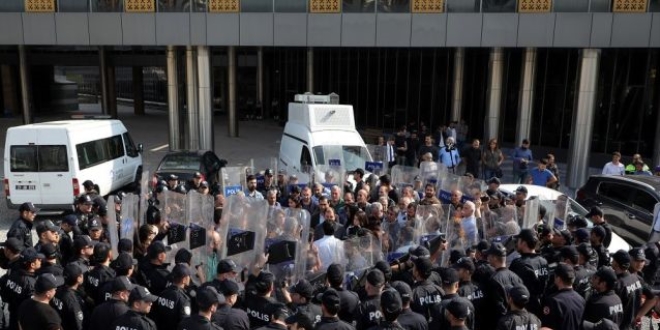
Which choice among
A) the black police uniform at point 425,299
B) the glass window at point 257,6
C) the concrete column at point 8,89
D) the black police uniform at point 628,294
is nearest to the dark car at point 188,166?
the glass window at point 257,6

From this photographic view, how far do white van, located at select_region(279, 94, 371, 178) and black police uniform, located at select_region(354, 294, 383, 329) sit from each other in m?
7.22

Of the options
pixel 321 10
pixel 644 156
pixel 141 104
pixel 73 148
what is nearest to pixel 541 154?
pixel 644 156

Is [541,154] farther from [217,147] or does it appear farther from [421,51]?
[217,147]

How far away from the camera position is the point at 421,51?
25.0 metres

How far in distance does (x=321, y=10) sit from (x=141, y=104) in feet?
76.6

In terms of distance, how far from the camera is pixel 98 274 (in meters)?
5.50

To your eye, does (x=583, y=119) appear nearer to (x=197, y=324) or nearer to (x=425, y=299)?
(x=425, y=299)

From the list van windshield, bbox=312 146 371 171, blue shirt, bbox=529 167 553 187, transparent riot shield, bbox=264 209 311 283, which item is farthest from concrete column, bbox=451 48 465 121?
transparent riot shield, bbox=264 209 311 283

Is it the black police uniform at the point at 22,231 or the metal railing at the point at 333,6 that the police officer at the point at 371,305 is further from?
the metal railing at the point at 333,6

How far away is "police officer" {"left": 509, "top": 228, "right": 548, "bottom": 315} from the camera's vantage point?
222 inches

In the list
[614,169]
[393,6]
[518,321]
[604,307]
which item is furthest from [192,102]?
[518,321]

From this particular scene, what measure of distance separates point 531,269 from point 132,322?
156 inches

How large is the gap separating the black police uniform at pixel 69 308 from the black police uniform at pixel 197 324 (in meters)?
1.18

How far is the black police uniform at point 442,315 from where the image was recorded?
4.65 metres
